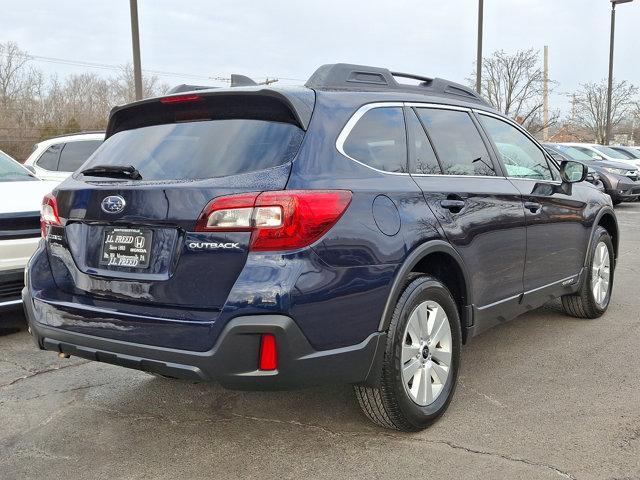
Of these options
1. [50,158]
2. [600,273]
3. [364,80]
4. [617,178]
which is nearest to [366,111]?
[364,80]

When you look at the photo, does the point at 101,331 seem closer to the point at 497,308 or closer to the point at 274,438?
the point at 274,438

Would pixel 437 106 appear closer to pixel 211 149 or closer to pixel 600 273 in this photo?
pixel 211 149

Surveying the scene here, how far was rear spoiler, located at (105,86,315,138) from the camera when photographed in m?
2.93

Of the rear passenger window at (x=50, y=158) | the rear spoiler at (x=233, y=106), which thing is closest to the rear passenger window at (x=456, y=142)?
the rear spoiler at (x=233, y=106)

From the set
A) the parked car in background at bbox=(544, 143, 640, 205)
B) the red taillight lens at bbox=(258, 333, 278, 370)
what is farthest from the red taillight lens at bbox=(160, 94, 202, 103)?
the parked car in background at bbox=(544, 143, 640, 205)

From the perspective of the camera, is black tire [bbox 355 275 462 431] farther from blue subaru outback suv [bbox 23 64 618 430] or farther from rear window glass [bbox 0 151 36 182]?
rear window glass [bbox 0 151 36 182]

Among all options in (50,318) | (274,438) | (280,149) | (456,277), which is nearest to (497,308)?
(456,277)

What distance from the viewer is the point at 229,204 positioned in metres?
2.67

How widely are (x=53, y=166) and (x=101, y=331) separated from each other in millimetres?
6656

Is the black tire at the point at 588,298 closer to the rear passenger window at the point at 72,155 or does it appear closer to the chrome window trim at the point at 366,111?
the chrome window trim at the point at 366,111

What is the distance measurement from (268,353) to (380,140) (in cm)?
127

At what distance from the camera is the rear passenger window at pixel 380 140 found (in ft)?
10.2

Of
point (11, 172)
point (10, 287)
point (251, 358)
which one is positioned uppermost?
point (11, 172)

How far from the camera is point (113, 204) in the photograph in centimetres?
294
